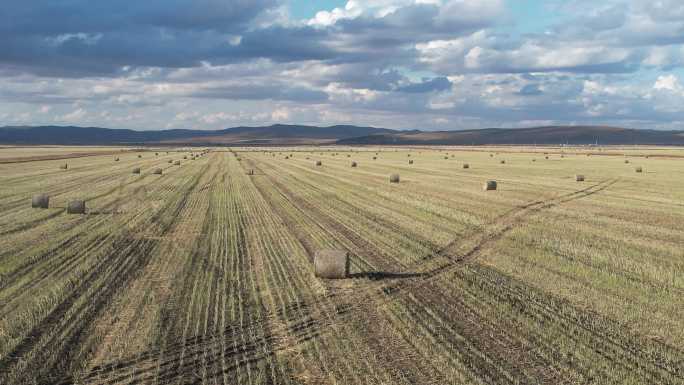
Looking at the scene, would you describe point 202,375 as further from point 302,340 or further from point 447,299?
point 447,299

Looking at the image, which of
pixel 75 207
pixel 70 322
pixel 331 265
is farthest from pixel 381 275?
pixel 75 207

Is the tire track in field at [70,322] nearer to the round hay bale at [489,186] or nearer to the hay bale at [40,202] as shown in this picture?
the hay bale at [40,202]

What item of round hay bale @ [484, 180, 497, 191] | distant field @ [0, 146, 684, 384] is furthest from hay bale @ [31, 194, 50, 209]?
round hay bale @ [484, 180, 497, 191]

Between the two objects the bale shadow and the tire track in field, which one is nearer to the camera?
the tire track in field

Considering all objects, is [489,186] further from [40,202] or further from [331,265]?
[40,202]

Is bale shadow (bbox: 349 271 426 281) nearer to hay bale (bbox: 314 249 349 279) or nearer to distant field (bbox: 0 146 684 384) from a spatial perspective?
distant field (bbox: 0 146 684 384)

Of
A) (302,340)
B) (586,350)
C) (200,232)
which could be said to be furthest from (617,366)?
(200,232)
